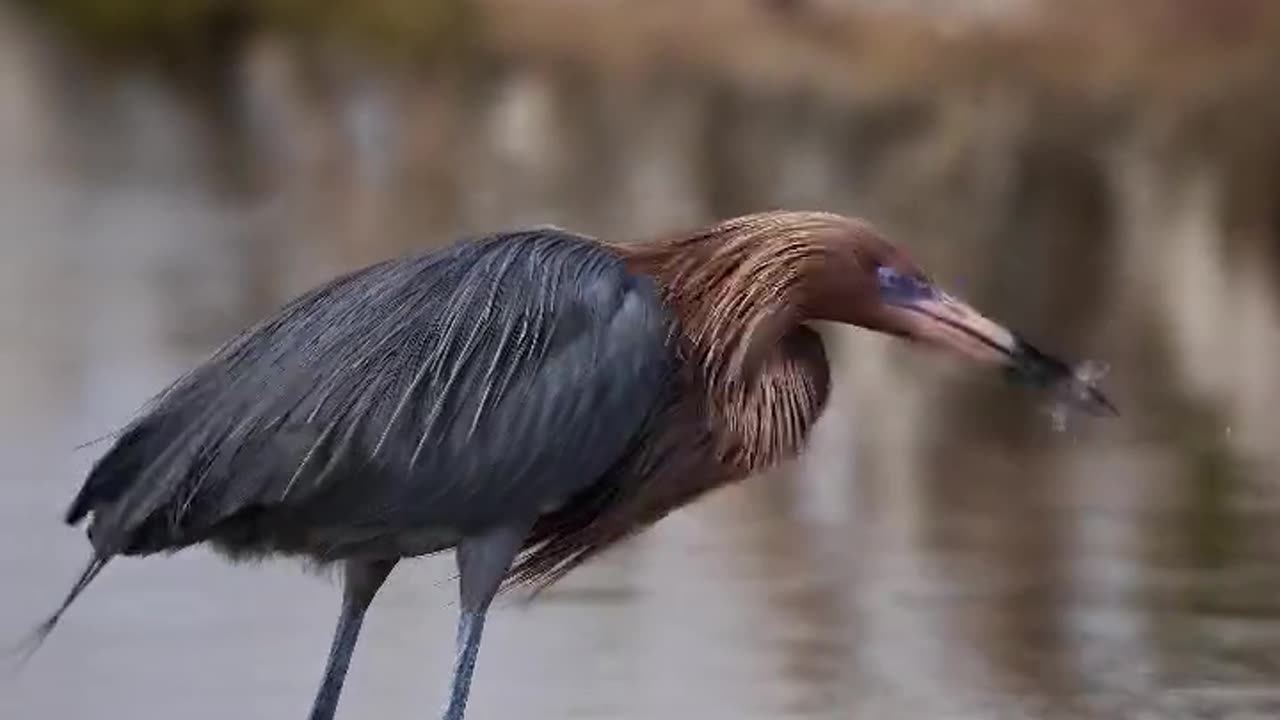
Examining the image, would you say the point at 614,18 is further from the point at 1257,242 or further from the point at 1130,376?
the point at 1130,376

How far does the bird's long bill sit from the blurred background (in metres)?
1.75

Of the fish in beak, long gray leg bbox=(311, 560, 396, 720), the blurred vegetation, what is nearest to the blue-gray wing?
long gray leg bbox=(311, 560, 396, 720)

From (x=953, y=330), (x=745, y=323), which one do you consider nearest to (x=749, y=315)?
(x=745, y=323)

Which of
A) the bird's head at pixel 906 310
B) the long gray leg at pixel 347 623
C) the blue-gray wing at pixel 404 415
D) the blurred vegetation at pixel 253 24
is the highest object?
the blurred vegetation at pixel 253 24

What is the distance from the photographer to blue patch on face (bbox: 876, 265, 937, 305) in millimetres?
6160

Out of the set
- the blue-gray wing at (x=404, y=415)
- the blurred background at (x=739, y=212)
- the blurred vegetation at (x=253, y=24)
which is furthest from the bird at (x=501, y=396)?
the blurred vegetation at (x=253, y=24)

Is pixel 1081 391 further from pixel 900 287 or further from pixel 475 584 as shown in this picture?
pixel 475 584

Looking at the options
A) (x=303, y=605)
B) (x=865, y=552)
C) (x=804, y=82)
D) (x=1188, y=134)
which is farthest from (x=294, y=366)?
(x=804, y=82)

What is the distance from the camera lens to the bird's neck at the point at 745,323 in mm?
6059

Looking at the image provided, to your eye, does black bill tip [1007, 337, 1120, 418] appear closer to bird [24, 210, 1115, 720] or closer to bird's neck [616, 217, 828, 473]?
bird [24, 210, 1115, 720]

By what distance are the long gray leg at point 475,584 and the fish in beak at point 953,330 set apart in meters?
0.94

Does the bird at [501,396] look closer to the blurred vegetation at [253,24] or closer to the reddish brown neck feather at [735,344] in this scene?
the reddish brown neck feather at [735,344]

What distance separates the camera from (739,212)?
1878 centimetres

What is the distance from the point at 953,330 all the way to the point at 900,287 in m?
0.15
